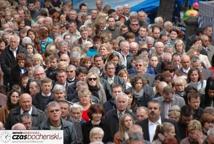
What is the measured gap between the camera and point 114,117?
15.7 m

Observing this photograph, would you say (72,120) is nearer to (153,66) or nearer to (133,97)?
(133,97)

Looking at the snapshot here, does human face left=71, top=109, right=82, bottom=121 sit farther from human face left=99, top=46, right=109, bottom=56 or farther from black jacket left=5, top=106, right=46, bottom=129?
human face left=99, top=46, right=109, bottom=56

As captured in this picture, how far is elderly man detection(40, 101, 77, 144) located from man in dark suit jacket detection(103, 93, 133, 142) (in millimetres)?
527

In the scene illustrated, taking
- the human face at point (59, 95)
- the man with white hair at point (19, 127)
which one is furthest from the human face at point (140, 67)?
the man with white hair at point (19, 127)

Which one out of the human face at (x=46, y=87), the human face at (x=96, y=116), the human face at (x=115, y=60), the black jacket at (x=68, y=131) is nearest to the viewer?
the black jacket at (x=68, y=131)

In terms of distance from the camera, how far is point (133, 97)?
55.7ft

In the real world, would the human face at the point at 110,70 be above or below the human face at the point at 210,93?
above

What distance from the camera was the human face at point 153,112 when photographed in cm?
1535

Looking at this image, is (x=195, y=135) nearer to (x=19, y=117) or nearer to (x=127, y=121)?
(x=127, y=121)

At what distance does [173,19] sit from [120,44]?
8741mm

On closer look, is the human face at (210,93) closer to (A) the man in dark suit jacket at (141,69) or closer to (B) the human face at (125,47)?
(A) the man in dark suit jacket at (141,69)

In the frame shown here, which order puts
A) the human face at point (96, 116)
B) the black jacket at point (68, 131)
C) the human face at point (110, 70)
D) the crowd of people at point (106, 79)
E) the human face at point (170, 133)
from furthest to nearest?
the human face at point (110, 70)
the human face at point (96, 116)
the crowd of people at point (106, 79)
the black jacket at point (68, 131)
the human face at point (170, 133)

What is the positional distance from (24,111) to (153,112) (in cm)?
205

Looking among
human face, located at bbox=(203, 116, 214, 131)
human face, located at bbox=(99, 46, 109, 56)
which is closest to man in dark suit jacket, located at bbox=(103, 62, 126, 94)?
human face, located at bbox=(99, 46, 109, 56)
